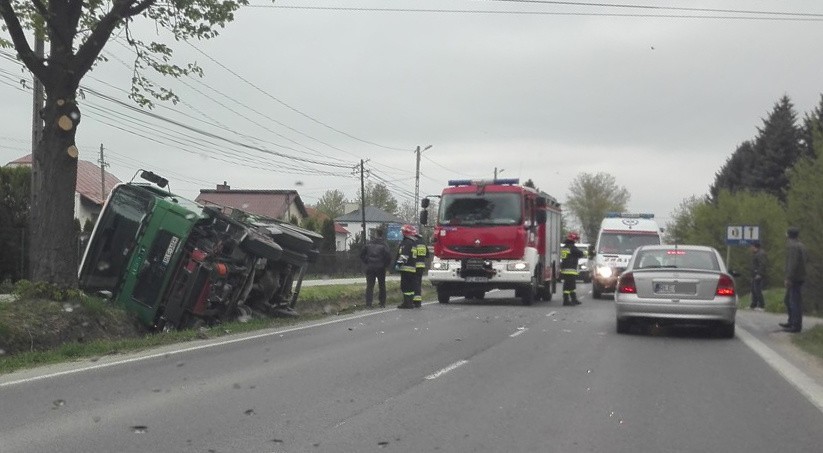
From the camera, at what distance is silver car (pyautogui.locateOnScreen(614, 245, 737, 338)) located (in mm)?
14227

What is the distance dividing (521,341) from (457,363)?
2.89 meters

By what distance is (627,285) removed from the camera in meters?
14.8

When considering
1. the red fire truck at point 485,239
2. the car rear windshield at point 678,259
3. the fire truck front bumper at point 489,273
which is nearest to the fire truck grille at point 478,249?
the red fire truck at point 485,239

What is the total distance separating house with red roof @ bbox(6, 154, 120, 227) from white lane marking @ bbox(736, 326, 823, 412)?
135 feet

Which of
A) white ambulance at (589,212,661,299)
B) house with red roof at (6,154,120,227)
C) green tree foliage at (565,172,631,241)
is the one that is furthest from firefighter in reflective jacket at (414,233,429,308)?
green tree foliage at (565,172,631,241)

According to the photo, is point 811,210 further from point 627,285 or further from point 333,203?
point 333,203

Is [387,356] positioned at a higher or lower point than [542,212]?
lower

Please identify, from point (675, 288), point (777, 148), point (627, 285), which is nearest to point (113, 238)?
point (627, 285)

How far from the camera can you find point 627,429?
298 inches

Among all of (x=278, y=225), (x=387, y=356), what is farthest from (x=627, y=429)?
(x=278, y=225)

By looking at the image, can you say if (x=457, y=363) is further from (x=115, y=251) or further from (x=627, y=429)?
(x=115, y=251)

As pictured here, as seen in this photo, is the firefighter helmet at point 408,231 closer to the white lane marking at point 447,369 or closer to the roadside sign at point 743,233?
the white lane marking at point 447,369

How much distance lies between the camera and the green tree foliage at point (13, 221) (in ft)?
80.6

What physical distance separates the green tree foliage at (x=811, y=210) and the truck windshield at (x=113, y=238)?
13.5 m
